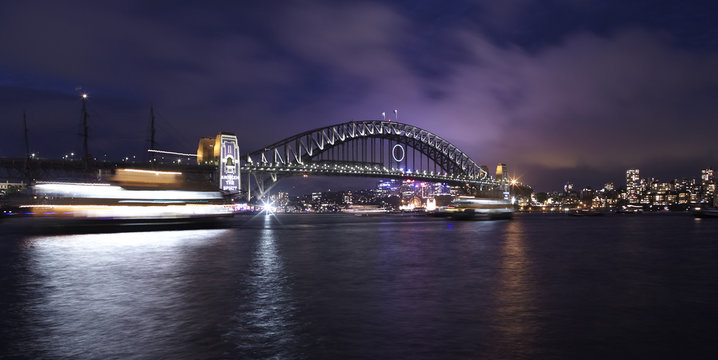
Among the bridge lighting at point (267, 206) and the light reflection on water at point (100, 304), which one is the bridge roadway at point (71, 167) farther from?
the light reflection on water at point (100, 304)

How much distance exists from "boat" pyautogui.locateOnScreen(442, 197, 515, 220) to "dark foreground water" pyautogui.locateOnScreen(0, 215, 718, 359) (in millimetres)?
60821

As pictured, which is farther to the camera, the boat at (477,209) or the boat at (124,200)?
the boat at (477,209)

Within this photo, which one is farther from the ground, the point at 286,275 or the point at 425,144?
the point at 425,144

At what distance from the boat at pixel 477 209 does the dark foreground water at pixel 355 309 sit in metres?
60.8

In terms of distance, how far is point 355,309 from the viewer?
9672mm

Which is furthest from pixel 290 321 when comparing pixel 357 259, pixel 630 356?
pixel 357 259

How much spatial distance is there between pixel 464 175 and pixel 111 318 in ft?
500

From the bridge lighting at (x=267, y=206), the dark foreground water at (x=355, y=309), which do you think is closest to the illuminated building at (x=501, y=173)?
the bridge lighting at (x=267, y=206)

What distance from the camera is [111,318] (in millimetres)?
8734

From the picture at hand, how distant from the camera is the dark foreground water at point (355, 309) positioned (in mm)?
6875

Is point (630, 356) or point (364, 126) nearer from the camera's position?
point (630, 356)

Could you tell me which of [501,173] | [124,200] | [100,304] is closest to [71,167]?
[124,200]

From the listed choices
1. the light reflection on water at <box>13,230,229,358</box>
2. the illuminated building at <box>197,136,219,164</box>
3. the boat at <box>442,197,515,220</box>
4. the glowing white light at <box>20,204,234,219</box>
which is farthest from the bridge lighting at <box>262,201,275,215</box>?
the light reflection on water at <box>13,230,229,358</box>

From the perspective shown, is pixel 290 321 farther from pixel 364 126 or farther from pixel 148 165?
pixel 364 126
